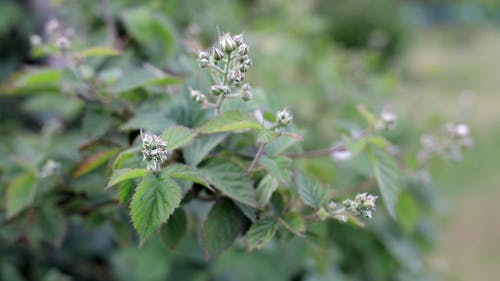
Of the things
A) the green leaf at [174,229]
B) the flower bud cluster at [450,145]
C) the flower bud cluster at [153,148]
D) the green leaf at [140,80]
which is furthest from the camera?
the flower bud cluster at [450,145]

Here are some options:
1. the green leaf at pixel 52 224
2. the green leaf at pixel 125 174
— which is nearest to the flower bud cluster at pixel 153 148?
the green leaf at pixel 125 174

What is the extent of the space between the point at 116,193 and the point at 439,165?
6.29 ft

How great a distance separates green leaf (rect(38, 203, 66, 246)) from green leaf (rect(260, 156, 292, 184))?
24.4 inches

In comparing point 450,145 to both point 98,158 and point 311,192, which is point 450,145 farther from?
point 98,158

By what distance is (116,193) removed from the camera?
112cm

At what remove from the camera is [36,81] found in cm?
126

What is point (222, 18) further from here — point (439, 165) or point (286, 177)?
point (286, 177)

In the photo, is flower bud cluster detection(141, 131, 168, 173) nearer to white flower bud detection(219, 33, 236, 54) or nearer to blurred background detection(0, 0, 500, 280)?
white flower bud detection(219, 33, 236, 54)

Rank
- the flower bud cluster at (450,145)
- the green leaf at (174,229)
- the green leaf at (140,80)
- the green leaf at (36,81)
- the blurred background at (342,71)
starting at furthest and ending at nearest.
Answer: the blurred background at (342,71) → the flower bud cluster at (450,145) → the green leaf at (36,81) → the green leaf at (140,80) → the green leaf at (174,229)

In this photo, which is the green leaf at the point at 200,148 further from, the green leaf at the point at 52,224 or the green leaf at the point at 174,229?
the green leaf at the point at 52,224

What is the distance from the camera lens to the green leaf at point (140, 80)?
44.4 inches

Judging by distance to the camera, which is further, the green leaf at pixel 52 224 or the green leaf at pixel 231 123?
the green leaf at pixel 52 224

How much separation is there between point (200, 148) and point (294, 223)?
0.77 ft

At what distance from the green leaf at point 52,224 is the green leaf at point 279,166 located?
0.62m
